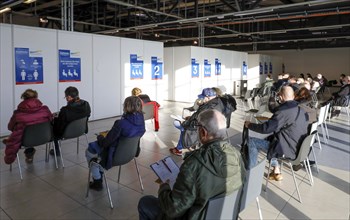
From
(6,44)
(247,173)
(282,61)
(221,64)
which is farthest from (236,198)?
(282,61)

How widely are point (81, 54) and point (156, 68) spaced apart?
116 inches

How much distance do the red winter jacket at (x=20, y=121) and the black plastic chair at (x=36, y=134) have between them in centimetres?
8

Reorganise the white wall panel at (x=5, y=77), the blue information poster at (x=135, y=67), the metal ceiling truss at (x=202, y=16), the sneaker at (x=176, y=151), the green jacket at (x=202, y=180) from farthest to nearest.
Result: the blue information poster at (x=135, y=67) < the metal ceiling truss at (x=202, y=16) < the white wall panel at (x=5, y=77) < the sneaker at (x=176, y=151) < the green jacket at (x=202, y=180)

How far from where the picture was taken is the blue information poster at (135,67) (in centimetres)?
849

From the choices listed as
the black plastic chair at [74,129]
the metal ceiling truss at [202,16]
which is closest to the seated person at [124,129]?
the black plastic chair at [74,129]

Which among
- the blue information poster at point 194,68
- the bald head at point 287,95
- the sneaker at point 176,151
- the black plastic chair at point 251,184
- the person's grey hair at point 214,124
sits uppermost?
the blue information poster at point 194,68

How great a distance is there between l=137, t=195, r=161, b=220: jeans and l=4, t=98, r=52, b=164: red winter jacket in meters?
2.30

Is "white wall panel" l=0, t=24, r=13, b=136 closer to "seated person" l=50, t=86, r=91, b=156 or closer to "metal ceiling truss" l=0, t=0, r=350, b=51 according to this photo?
"metal ceiling truss" l=0, t=0, r=350, b=51

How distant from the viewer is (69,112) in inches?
155

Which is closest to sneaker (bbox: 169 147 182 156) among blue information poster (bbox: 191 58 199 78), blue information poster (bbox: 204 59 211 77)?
blue information poster (bbox: 191 58 199 78)

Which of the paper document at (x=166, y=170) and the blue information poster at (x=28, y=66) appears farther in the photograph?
the blue information poster at (x=28, y=66)

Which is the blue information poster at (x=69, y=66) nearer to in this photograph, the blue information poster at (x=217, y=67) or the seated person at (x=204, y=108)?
the seated person at (x=204, y=108)

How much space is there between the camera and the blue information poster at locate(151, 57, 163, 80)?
366 inches

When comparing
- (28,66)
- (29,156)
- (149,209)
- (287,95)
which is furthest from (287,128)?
(28,66)
